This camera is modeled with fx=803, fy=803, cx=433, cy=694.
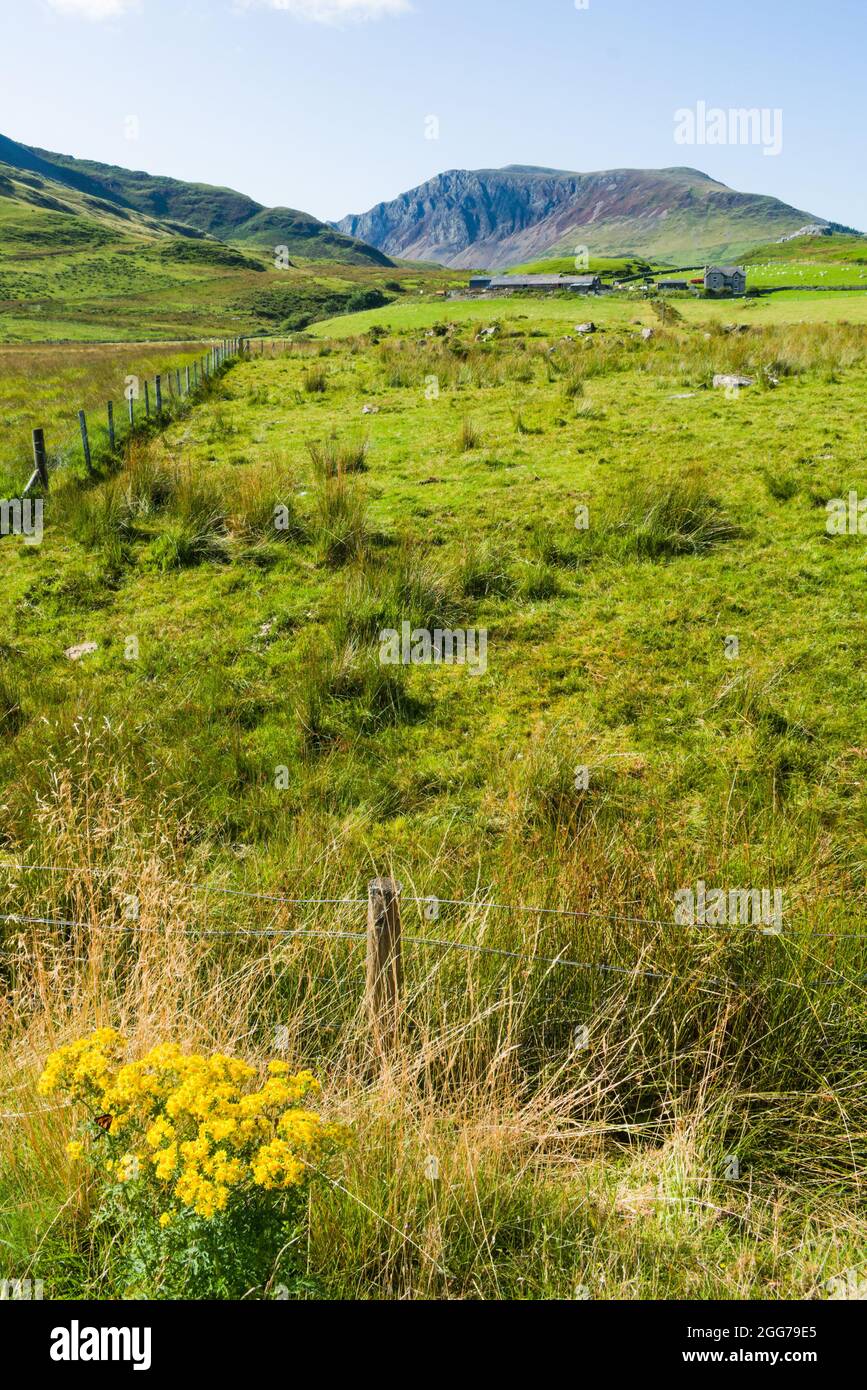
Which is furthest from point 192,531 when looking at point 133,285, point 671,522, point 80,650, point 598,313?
point 133,285

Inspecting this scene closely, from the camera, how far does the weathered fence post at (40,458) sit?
11578 mm

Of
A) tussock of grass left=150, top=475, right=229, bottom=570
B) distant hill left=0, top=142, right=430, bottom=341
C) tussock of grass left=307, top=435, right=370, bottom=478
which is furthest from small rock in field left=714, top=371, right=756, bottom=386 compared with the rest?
distant hill left=0, top=142, right=430, bottom=341

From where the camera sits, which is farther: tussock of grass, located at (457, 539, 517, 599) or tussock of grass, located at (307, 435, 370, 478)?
tussock of grass, located at (307, 435, 370, 478)

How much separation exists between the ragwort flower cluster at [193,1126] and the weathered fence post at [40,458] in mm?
11262

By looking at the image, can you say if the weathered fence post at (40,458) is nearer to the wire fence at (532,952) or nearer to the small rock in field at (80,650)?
the small rock in field at (80,650)

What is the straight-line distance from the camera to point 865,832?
4.82 metres

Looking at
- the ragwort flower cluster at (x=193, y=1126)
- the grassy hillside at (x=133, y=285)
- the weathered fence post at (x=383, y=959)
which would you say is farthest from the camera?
the grassy hillside at (x=133, y=285)

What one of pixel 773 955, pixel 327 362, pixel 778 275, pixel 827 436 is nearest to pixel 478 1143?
pixel 773 955

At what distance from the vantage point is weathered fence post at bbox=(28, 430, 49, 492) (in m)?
11.6

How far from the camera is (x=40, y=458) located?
38.7ft

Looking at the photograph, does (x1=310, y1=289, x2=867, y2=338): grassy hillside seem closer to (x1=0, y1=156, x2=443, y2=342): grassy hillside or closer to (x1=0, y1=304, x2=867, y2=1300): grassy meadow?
(x1=0, y1=304, x2=867, y2=1300): grassy meadow

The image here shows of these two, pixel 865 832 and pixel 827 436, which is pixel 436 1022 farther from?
pixel 827 436

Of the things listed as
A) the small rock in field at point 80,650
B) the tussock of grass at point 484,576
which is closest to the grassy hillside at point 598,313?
the tussock of grass at point 484,576

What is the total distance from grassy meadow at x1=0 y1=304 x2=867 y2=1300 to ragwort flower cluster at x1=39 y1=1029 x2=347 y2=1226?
0.75 feet
